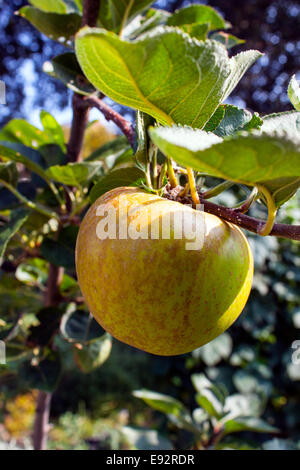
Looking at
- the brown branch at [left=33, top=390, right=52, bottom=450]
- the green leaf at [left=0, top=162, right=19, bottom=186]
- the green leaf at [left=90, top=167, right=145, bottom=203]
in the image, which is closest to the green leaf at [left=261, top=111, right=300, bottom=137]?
the green leaf at [left=90, top=167, right=145, bottom=203]

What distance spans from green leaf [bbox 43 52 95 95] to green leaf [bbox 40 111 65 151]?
0.39ft

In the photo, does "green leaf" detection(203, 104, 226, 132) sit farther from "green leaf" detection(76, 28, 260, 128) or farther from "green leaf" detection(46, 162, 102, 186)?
"green leaf" detection(46, 162, 102, 186)

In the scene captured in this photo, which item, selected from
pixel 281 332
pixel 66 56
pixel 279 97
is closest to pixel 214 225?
pixel 66 56

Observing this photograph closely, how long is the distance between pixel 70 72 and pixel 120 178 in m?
0.25

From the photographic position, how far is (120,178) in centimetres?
42

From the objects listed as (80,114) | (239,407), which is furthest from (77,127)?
(239,407)

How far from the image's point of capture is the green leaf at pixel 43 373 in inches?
26.3

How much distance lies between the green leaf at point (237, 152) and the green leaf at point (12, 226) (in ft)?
0.99

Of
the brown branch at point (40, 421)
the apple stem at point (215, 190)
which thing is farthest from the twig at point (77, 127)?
the brown branch at point (40, 421)

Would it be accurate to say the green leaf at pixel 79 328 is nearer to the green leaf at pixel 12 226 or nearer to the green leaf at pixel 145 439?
the green leaf at pixel 12 226

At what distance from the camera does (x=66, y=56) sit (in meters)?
0.57

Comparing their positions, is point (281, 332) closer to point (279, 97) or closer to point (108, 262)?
point (108, 262)

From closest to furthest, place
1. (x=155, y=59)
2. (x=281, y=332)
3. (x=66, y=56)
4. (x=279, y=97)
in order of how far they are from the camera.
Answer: (x=155, y=59), (x=66, y=56), (x=281, y=332), (x=279, y=97)
